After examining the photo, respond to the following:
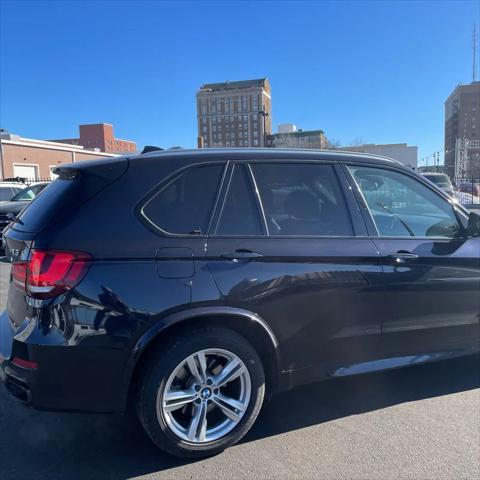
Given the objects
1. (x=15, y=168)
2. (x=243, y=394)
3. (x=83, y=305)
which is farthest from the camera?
(x=15, y=168)

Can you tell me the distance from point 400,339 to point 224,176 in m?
1.71

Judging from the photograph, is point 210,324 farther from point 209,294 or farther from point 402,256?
point 402,256

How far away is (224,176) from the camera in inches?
115

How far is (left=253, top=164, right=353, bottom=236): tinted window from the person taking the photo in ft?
9.84

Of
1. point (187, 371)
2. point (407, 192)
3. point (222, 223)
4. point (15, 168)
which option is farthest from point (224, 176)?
point (15, 168)

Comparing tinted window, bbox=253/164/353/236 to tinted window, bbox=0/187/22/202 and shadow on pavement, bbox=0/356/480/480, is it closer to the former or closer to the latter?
shadow on pavement, bbox=0/356/480/480

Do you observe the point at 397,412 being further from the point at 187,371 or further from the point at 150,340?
the point at 150,340

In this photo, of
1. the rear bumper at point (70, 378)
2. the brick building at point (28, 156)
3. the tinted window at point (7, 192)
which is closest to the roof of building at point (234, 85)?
the brick building at point (28, 156)

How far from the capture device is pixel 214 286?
2.63m

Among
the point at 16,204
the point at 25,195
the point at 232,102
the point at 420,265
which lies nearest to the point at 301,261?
the point at 420,265

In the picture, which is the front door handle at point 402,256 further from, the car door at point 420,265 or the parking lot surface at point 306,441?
the parking lot surface at point 306,441

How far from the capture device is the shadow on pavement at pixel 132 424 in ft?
8.94

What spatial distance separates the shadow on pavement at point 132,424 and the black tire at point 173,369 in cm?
16

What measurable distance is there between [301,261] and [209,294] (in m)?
0.64
